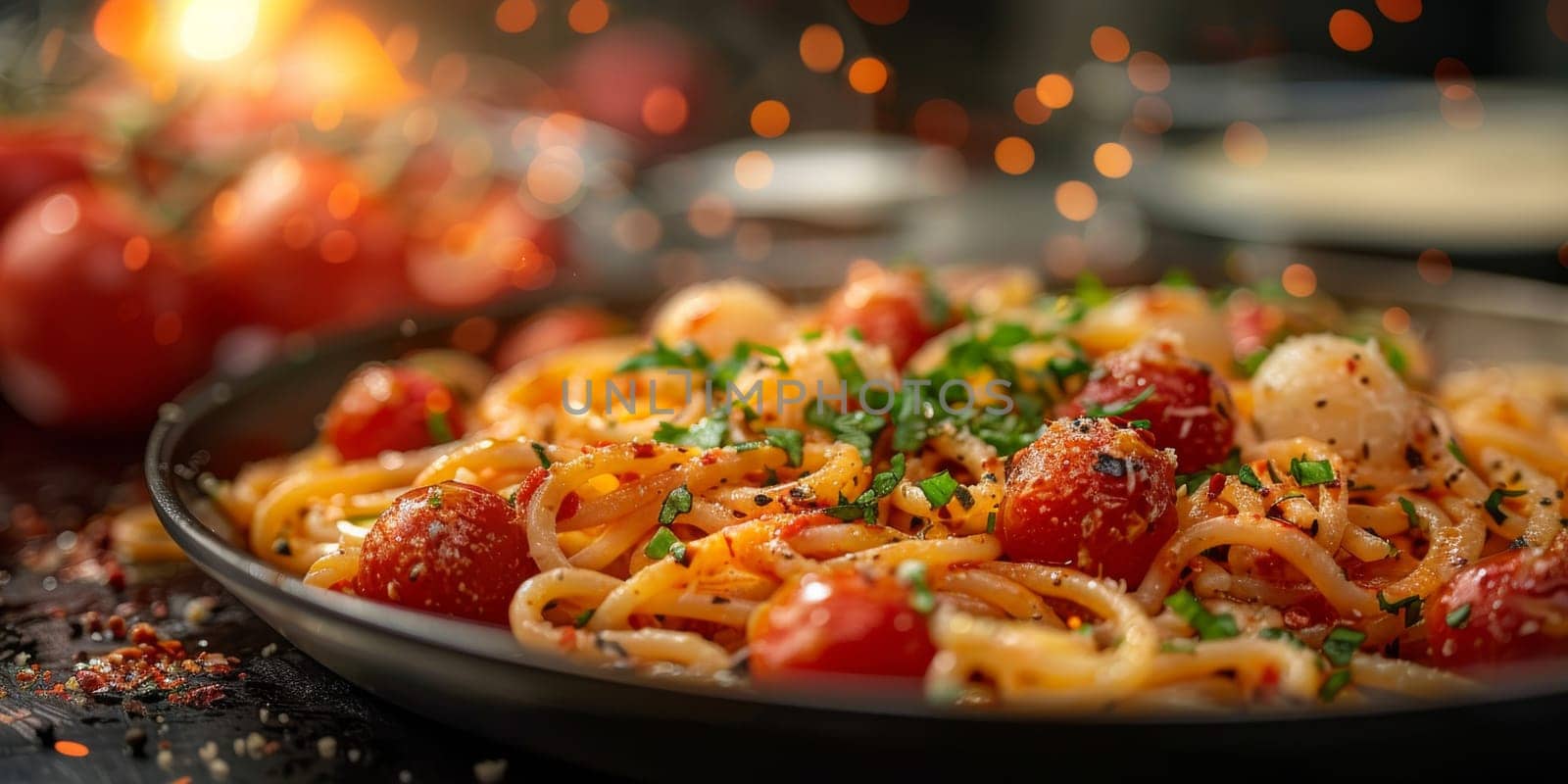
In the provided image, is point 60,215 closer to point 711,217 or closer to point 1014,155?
point 711,217

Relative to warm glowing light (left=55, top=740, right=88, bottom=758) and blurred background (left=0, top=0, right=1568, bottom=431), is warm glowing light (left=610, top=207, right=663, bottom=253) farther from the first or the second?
warm glowing light (left=55, top=740, right=88, bottom=758)

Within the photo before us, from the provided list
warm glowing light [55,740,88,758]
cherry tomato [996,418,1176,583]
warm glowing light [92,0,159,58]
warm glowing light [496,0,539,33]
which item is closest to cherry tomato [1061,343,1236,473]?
cherry tomato [996,418,1176,583]

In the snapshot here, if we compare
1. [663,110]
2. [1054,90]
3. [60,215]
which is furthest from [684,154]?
[60,215]

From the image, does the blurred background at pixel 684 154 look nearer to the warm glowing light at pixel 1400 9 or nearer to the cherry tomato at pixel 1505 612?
the warm glowing light at pixel 1400 9

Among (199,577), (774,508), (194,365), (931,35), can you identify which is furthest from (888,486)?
(931,35)

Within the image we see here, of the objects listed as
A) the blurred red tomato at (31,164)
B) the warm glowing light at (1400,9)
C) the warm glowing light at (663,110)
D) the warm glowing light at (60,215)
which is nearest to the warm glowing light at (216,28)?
the blurred red tomato at (31,164)
